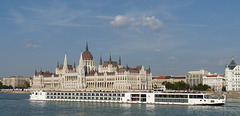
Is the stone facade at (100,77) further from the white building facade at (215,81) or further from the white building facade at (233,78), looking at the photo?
the white building facade at (233,78)

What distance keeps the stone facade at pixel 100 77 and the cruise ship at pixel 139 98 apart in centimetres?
6863

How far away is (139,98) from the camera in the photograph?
251ft

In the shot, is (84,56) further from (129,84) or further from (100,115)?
(100,115)

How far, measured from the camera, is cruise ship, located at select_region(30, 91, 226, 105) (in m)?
70.9

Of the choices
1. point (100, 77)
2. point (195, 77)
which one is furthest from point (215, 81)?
point (100, 77)

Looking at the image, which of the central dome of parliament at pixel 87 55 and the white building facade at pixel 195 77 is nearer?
the white building facade at pixel 195 77

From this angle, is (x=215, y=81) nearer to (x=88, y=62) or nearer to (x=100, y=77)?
(x=100, y=77)

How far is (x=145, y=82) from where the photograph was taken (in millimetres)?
166125

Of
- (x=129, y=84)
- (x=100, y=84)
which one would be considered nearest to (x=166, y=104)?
(x=129, y=84)

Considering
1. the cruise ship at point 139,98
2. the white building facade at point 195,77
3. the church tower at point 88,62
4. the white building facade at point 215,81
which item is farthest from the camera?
the church tower at point 88,62

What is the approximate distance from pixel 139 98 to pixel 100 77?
320 ft

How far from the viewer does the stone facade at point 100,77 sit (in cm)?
15950

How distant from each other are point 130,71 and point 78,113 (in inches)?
3934

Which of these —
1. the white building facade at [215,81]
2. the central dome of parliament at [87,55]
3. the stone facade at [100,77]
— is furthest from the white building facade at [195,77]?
the central dome of parliament at [87,55]
